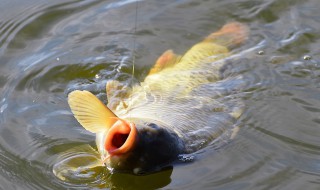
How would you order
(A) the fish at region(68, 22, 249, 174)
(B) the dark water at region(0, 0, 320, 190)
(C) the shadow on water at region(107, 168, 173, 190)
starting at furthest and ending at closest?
1. (B) the dark water at region(0, 0, 320, 190)
2. (C) the shadow on water at region(107, 168, 173, 190)
3. (A) the fish at region(68, 22, 249, 174)

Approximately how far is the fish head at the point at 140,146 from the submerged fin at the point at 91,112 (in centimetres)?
14

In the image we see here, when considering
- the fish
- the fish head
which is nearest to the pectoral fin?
the fish

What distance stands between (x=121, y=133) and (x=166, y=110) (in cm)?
83

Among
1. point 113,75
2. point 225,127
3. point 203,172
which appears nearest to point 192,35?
point 113,75

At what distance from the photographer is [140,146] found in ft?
11.3

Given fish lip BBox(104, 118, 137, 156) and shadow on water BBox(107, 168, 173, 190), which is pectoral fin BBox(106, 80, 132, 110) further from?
fish lip BBox(104, 118, 137, 156)

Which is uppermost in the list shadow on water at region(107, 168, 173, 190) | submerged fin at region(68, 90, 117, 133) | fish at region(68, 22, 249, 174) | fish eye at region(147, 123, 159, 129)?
submerged fin at region(68, 90, 117, 133)

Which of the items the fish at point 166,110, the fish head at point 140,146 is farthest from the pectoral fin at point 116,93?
the fish head at point 140,146

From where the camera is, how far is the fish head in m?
3.38

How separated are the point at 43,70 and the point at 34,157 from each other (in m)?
1.19

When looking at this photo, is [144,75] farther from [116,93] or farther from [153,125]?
[153,125]

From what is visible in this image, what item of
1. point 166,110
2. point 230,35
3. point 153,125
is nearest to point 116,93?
point 166,110

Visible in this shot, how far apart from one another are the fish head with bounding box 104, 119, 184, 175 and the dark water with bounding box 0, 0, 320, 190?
0.48 ft

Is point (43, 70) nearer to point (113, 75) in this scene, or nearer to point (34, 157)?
point (113, 75)
